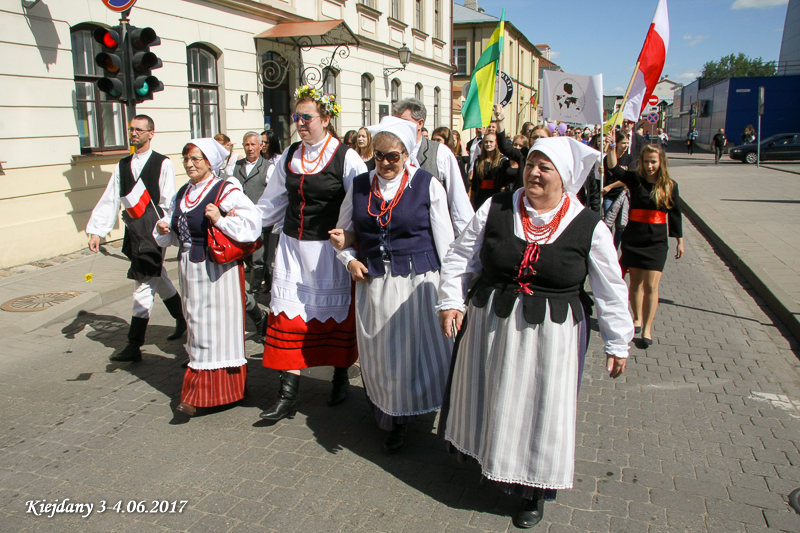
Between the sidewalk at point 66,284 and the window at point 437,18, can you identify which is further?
the window at point 437,18

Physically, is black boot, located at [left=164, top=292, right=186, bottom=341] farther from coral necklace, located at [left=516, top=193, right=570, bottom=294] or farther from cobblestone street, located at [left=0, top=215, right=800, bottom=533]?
coral necklace, located at [left=516, top=193, right=570, bottom=294]

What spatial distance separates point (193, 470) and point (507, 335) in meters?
1.92

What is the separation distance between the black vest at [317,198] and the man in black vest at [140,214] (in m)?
1.62

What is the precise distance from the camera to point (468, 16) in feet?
144

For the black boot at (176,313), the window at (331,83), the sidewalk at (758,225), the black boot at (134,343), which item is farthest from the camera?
the window at (331,83)

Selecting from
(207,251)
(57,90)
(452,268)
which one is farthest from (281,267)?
(57,90)

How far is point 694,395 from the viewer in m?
4.57

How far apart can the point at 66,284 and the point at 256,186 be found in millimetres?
2652

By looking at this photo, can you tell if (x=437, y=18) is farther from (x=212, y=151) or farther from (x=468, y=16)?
(x=212, y=151)

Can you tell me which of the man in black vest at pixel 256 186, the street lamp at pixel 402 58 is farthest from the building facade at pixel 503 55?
the man in black vest at pixel 256 186

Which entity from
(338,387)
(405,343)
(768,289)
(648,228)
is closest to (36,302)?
(338,387)

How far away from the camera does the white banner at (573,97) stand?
898 cm

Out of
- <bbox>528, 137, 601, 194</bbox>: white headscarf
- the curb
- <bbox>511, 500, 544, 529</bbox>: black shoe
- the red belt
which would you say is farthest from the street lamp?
<bbox>511, 500, 544, 529</bbox>: black shoe

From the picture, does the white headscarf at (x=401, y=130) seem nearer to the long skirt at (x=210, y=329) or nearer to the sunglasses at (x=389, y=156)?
the sunglasses at (x=389, y=156)
